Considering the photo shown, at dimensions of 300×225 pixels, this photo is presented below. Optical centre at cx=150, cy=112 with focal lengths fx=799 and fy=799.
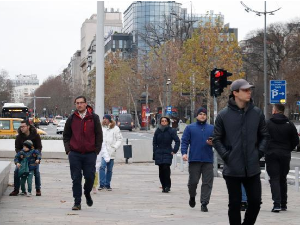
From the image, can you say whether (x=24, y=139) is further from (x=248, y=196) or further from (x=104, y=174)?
(x=248, y=196)

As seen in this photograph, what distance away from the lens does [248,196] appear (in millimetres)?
8297

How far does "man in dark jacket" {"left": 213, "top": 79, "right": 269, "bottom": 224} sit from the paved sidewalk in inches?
107

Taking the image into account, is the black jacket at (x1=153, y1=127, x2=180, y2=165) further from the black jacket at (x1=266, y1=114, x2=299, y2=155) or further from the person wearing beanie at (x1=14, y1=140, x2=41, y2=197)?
the black jacket at (x1=266, y1=114, x2=299, y2=155)

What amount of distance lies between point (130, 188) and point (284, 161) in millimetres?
5394

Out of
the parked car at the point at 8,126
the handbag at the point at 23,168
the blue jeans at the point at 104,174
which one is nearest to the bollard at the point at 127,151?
the blue jeans at the point at 104,174

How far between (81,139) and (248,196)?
14.4ft

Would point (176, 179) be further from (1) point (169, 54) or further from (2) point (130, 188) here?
(1) point (169, 54)

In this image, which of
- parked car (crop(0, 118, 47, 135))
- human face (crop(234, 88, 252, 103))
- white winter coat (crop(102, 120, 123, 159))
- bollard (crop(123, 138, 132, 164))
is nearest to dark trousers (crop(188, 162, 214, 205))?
white winter coat (crop(102, 120, 123, 159))

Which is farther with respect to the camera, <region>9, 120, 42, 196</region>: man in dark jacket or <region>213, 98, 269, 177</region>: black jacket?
<region>9, 120, 42, 196</region>: man in dark jacket

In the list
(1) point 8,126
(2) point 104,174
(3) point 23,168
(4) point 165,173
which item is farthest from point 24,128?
(1) point 8,126

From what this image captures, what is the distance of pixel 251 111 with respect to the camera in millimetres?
8289

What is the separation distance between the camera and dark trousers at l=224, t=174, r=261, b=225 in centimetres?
824

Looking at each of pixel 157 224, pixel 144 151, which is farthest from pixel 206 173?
pixel 144 151

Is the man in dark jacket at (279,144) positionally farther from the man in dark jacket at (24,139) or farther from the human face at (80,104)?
the man in dark jacket at (24,139)
